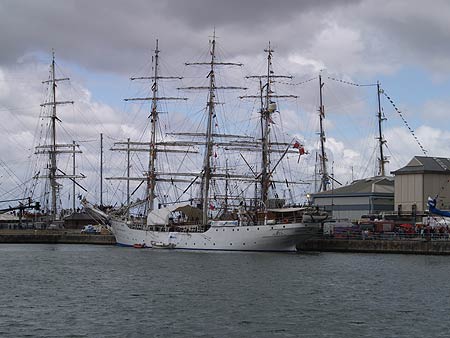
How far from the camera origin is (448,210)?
4117 inches

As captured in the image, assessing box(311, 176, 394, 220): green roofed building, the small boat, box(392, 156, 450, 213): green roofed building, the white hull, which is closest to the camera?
the white hull

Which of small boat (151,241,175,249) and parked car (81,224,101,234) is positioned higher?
parked car (81,224,101,234)

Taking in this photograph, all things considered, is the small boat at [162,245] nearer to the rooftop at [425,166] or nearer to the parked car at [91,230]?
the parked car at [91,230]

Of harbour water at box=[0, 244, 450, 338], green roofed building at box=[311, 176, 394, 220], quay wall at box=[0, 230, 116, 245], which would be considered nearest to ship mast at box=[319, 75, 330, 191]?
green roofed building at box=[311, 176, 394, 220]

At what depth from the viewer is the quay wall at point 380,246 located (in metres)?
82.8

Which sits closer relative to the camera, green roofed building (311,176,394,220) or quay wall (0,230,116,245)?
green roofed building (311,176,394,220)

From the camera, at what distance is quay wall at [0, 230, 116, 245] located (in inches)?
4769

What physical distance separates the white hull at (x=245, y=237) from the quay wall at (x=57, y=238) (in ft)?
59.0

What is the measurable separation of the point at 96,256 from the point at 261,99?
1613 inches

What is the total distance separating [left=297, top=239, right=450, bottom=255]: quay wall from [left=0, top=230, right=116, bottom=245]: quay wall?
3774 centimetres

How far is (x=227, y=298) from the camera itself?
1903 inches

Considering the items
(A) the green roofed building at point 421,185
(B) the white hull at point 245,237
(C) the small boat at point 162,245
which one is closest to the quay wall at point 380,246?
(B) the white hull at point 245,237

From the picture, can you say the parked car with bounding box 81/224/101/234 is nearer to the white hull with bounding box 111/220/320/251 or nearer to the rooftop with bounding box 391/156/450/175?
the white hull with bounding box 111/220/320/251

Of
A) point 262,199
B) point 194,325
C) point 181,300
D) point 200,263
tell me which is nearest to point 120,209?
point 262,199
